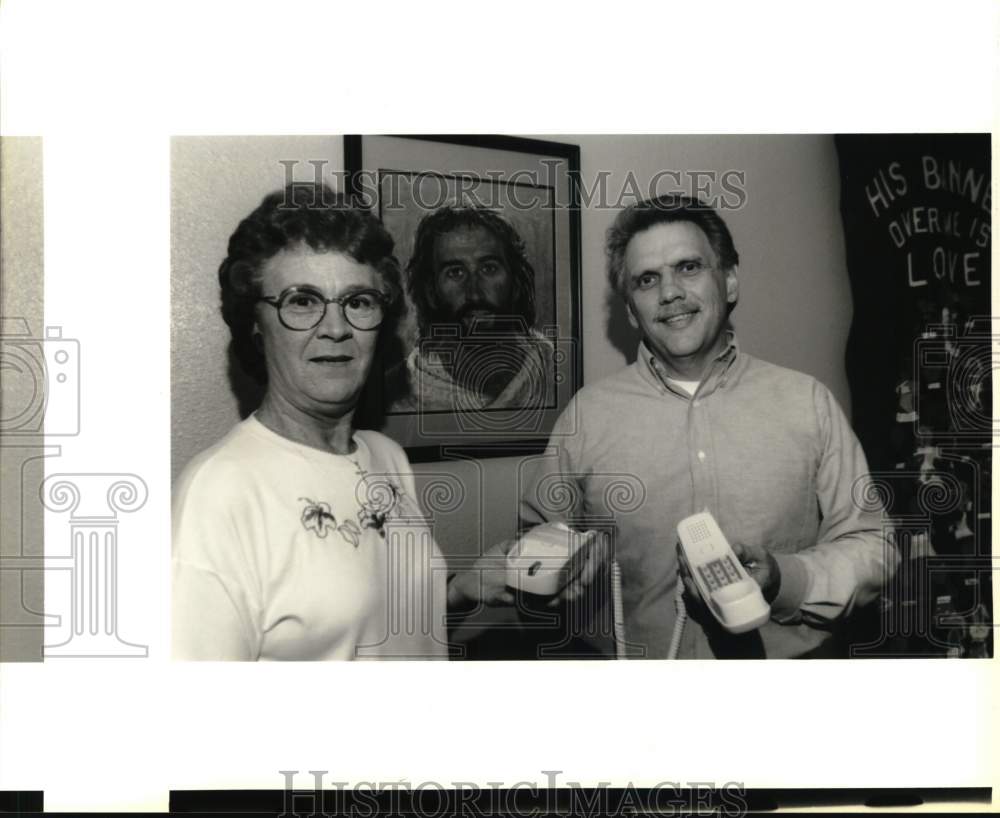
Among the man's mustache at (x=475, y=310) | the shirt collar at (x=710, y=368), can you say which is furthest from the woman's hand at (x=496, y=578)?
the man's mustache at (x=475, y=310)

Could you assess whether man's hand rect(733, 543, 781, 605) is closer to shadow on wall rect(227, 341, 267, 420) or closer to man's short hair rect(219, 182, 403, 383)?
man's short hair rect(219, 182, 403, 383)

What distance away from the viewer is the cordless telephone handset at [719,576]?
2.04 meters

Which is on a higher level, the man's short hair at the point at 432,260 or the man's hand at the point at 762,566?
the man's short hair at the point at 432,260

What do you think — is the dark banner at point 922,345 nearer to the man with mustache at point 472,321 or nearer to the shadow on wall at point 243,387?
the man with mustache at point 472,321

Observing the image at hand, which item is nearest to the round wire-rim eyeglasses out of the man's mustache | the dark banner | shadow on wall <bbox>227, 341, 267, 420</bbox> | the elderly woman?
the elderly woman

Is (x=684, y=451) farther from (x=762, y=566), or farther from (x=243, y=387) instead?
(x=243, y=387)

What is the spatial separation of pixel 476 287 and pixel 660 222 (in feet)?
1.24

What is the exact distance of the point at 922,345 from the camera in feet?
6.85

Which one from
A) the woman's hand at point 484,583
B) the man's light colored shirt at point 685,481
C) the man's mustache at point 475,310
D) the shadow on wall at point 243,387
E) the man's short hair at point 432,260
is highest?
the man's short hair at point 432,260

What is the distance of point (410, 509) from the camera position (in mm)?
2049

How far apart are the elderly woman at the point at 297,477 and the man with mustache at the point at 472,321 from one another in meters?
0.08

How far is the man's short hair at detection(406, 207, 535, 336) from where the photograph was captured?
204 centimetres

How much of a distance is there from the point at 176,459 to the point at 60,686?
0.49 m

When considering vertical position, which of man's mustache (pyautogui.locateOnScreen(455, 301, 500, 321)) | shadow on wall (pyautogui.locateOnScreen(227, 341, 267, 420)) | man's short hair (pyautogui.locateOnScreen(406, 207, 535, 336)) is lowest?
shadow on wall (pyautogui.locateOnScreen(227, 341, 267, 420))
